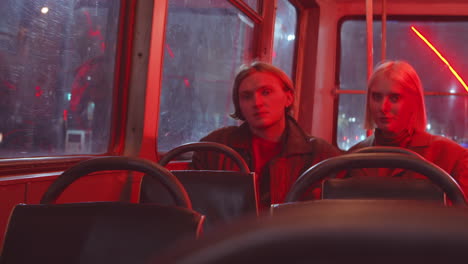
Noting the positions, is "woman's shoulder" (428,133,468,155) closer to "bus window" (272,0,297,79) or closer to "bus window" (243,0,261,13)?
"bus window" (243,0,261,13)

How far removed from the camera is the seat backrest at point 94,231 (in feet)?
3.32

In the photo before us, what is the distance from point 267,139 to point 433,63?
3601mm

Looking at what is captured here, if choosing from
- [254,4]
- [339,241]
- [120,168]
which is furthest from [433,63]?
[339,241]

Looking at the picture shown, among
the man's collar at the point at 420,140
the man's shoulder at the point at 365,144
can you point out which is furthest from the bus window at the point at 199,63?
the man's collar at the point at 420,140

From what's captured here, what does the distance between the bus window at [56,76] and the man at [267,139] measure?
717mm

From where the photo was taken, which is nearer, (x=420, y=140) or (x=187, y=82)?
(x=420, y=140)

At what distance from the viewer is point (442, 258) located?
0.78 feet

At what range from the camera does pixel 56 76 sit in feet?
6.52

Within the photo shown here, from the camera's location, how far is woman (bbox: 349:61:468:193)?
2338 millimetres

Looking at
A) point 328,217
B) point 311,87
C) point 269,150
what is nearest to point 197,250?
point 328,217

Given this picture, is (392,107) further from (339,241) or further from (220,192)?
(339,241)

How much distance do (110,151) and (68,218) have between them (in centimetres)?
137

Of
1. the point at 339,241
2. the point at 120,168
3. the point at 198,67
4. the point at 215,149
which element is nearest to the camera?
the point at 339,241

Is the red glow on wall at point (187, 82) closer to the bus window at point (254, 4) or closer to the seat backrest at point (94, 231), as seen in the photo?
the bus window at point (254, 4)
